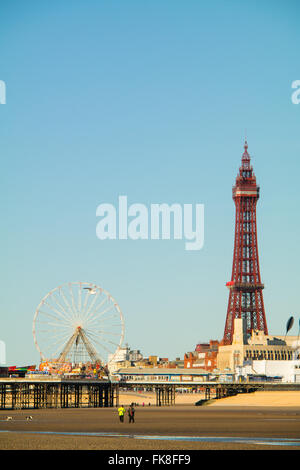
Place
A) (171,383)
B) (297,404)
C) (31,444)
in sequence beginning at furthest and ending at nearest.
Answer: (171,383)
(297,404)
(31,444)

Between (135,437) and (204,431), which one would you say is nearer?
(135,437)

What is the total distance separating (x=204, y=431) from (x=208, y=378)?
374ft

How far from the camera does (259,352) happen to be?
173500 millimetres

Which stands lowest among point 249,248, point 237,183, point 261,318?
point 261,318

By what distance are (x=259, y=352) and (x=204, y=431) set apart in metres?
133

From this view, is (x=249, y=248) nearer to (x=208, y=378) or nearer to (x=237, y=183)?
(x=237, y=183)

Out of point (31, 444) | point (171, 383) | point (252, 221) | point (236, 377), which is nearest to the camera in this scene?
point (31, 444)

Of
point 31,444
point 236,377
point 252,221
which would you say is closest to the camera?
point 31,444

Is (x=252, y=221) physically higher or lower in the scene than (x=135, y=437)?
higher

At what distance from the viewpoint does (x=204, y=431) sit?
4262cm

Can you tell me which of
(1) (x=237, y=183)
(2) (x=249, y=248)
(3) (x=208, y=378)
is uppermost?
(1) (x=237, y=183)
